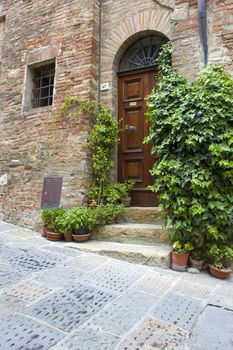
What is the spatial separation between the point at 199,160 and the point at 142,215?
1485mm

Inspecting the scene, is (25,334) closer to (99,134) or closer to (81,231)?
(81,231)

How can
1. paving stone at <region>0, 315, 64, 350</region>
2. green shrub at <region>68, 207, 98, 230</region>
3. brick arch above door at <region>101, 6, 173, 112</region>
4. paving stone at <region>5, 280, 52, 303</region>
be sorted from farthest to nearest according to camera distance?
brick arch above door at <region>101, 6, 173, 112</region> < green shrub at <region>68, 207, 98, 230</region> < paving stone at <region>5, 280, 52, 303</region> < paving stone at <region>0, 315, 64, 350</region>

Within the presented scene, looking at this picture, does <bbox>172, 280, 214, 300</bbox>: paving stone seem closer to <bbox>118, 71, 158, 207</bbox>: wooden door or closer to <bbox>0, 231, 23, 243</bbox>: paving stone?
<bbox>118, 71, 158, 207</bbox>: wooden door

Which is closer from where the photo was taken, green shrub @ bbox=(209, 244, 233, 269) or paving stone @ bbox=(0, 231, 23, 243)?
green shrub @ bbox=(209, 244, 233, 269)

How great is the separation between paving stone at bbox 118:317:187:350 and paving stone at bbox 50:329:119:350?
8 cm

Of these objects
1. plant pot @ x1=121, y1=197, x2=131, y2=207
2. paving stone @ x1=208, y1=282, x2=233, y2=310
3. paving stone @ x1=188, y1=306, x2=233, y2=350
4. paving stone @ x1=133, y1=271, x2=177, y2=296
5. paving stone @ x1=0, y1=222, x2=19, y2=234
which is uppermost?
plant pot @ x1=121, y1=197, x2=131, y2=207

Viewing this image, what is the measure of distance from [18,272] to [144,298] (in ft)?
4.33

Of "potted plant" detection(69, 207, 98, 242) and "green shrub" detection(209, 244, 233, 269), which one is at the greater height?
"potted plant" detection(69, 207, 98, 242)

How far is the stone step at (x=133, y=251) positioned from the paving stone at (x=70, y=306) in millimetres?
872

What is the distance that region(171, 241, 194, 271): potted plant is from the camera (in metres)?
2.99

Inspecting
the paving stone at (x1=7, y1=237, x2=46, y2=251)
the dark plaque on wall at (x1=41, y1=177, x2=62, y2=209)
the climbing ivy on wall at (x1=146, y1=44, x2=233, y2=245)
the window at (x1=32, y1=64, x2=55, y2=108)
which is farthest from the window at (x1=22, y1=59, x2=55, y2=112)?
the climbing ivy on wall at (x1=146, y1=44, x2=233, y2=245)

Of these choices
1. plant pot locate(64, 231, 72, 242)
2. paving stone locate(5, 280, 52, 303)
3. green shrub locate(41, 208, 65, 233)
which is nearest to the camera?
paving stone locate(5, 280, 52, 303)

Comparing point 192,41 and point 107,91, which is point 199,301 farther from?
point 107,91

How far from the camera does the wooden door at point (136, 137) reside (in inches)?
184
